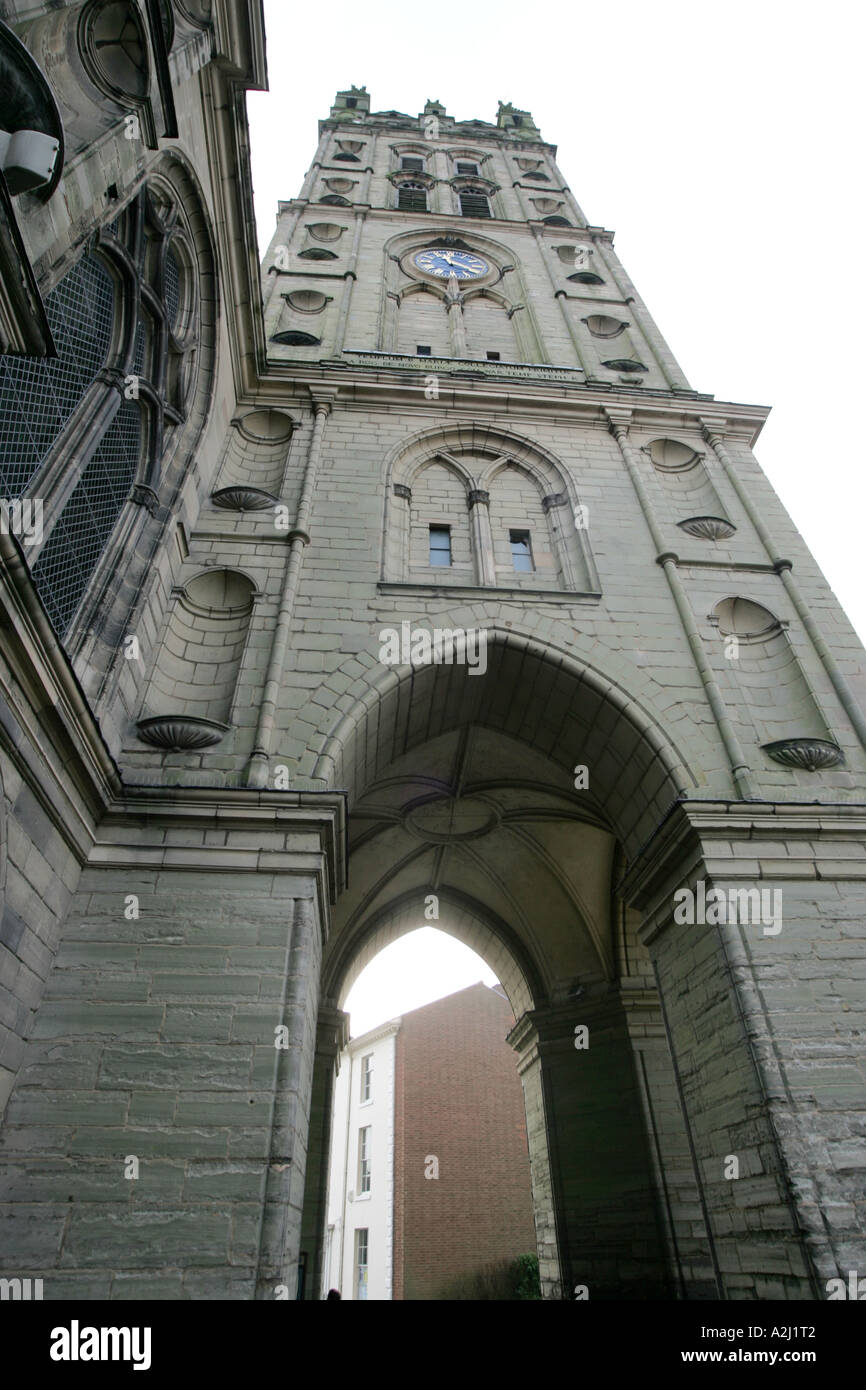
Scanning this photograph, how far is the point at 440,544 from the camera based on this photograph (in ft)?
37.1

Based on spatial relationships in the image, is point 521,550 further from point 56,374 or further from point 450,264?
point 450,264

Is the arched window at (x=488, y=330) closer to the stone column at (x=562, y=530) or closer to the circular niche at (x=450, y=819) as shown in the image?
the stone column at (x=562, y=530)

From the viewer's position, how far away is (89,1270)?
527cm

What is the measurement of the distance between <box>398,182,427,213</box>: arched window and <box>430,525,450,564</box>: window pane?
14735 mm

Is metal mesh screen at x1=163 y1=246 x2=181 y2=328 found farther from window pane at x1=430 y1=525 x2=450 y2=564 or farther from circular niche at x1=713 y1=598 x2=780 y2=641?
circular niche at x1=713 y1=598 x2=780 y2=641

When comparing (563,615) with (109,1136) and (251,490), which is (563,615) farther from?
(109,1136)

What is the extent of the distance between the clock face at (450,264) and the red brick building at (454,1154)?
80.3 ft

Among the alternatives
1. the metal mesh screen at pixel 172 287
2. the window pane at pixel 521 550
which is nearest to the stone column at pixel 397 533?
the window pane at pixel 521 550

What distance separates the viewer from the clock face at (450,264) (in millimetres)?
18953

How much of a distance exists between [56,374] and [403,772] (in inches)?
310

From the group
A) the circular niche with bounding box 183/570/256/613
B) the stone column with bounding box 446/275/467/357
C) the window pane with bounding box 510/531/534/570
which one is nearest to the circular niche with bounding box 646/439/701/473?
the window pane with bounding box 510/531/534/570

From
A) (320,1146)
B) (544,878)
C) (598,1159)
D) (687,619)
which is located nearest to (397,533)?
(687,619)

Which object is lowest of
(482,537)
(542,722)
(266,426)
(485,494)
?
(542,722)

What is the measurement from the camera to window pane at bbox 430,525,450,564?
36.3 ft
